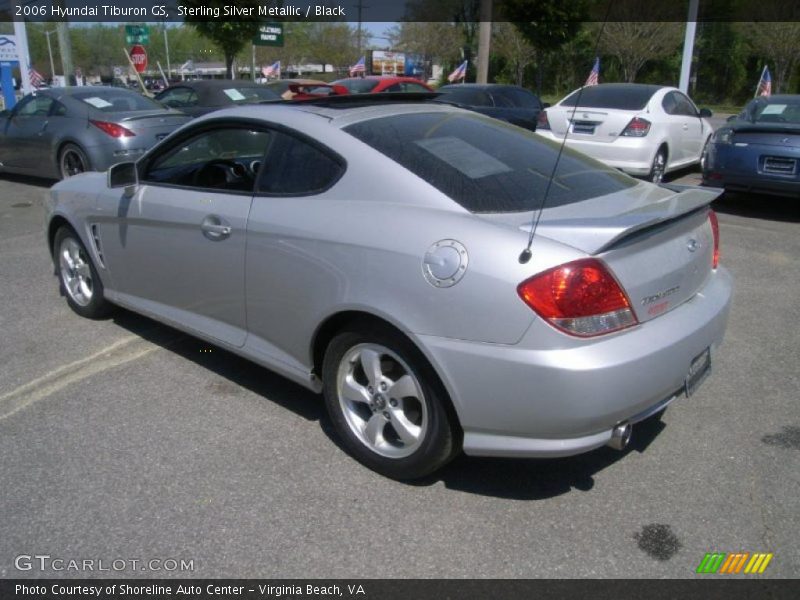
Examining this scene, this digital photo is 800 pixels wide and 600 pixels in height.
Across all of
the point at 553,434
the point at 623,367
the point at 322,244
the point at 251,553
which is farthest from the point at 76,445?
the point at 623,367

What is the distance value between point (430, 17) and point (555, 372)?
1860 inches

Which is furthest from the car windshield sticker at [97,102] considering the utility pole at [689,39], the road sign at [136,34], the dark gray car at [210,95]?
the road sign at [136,34]

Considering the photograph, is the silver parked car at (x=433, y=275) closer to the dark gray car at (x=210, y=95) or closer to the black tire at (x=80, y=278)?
the black tire at (x=80, y=278)

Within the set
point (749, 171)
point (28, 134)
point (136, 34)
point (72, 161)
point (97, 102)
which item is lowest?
point (72, 161)

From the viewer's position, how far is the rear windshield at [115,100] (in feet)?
31.6

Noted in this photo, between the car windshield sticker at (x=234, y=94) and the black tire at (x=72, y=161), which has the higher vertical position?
the car windshield sticker at (x=234, y=94)

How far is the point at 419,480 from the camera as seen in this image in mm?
3041

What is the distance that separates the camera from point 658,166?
31.6 feet

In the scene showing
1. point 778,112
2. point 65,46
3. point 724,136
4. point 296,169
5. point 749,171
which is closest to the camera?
point 296,169

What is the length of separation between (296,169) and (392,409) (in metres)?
1.19

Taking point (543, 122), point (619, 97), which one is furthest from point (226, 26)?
point (619, 97)

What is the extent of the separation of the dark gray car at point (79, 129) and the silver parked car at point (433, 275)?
5.76 m

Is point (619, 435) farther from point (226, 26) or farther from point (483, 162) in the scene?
point (226, 26)

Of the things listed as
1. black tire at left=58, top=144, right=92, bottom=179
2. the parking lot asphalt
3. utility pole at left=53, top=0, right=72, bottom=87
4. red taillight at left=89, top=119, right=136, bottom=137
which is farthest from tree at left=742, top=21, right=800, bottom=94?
the parking lot asphalt
